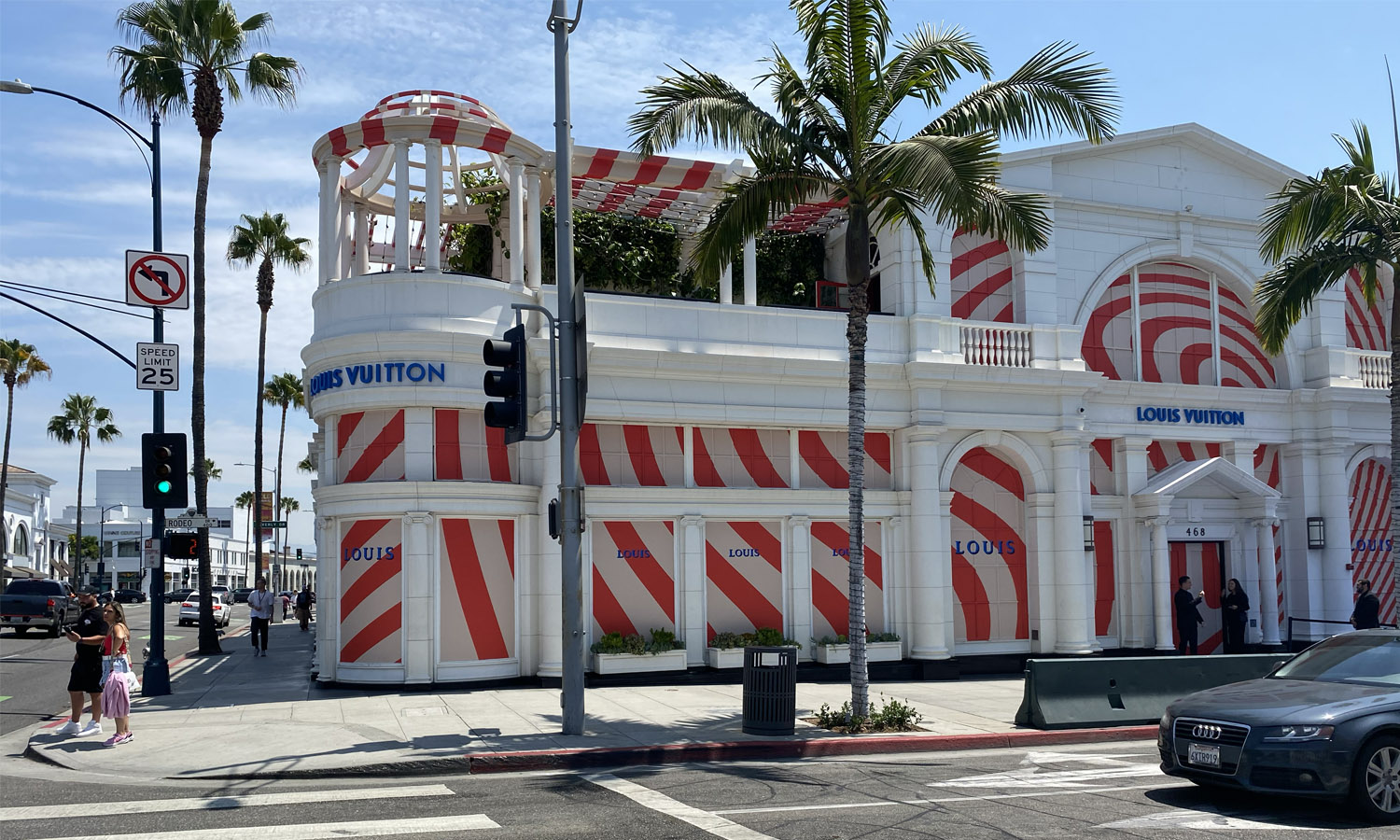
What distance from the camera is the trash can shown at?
14305 mm

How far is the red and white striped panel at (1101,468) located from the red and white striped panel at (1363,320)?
753 centimetres

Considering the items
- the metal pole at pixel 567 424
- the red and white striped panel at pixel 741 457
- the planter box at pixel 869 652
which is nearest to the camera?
the metal pole at pixel 567 424

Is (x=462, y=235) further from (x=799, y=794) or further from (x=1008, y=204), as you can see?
(x=799, y=794)

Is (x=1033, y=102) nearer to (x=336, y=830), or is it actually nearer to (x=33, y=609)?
(x=336, y=830)

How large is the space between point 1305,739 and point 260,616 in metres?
24.4

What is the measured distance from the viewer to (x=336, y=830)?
919cm

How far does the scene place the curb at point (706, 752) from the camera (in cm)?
1216

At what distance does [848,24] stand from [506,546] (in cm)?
1000

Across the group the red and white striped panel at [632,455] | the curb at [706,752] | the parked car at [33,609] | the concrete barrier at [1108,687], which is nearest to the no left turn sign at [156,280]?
the red and white striped panel at [632,455]

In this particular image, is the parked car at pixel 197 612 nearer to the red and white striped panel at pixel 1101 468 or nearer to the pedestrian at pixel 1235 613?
the red and white striped panel at pixel 1101 468

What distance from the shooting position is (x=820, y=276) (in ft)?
83.9

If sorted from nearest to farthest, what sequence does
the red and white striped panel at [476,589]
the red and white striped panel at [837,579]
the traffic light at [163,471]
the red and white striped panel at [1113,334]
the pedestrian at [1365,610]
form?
the traffic light at [163,471] < the red and white striped panel at [476,589] < the red and white striped panel at [837,579] < the pedestrian at [1365,610] < the red and white striped panel at [1113,334]

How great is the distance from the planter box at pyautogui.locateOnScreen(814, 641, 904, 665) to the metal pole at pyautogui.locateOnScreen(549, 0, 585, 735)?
26.4 ft

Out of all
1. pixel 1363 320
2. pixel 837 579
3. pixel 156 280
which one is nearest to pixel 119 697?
pixel 156 280
